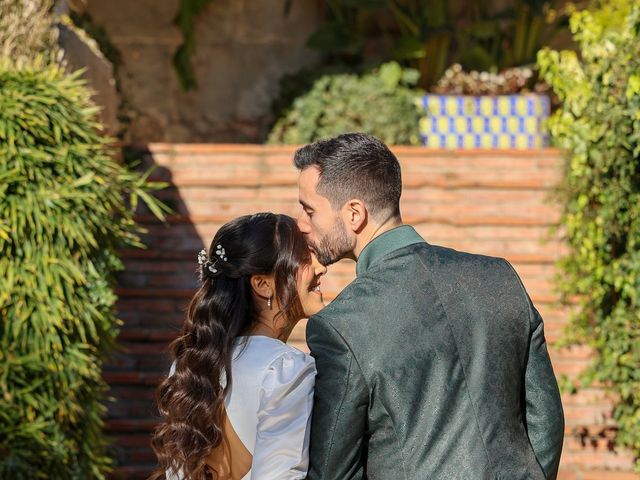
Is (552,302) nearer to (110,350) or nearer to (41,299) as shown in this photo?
(110,350)

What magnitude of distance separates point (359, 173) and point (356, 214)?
91mm

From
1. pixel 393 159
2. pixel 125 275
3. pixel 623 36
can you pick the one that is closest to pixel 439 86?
pixel 125 275

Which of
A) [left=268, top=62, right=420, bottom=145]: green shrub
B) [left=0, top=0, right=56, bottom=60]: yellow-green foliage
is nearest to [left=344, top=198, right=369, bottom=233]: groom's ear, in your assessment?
[left=0, top=0, right=56, bottom=60]: yellow-green foliage

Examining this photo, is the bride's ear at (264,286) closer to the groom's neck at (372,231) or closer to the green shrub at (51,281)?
the groom's neck at (372,231)

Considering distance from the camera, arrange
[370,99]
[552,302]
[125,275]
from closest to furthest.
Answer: [552,302] < [125,275] < [370,99]

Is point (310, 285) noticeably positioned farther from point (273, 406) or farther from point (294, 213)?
point (294, 213)

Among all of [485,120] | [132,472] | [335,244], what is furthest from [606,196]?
[485,120]

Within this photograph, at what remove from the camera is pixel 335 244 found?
2.31 metres

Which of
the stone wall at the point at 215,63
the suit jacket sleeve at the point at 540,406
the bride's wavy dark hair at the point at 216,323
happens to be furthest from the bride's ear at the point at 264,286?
the stone wall at the point at 215,63

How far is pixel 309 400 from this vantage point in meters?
2.15

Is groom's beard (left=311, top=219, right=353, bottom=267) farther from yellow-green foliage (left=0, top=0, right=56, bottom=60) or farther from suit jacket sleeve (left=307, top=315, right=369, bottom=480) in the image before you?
yellow-green foliage (left=0, top=0, right=56, bottom=60)

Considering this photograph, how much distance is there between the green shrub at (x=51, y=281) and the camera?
440 centimetres

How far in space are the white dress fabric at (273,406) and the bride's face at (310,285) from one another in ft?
0.54

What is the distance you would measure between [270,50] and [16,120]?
19.5ft
